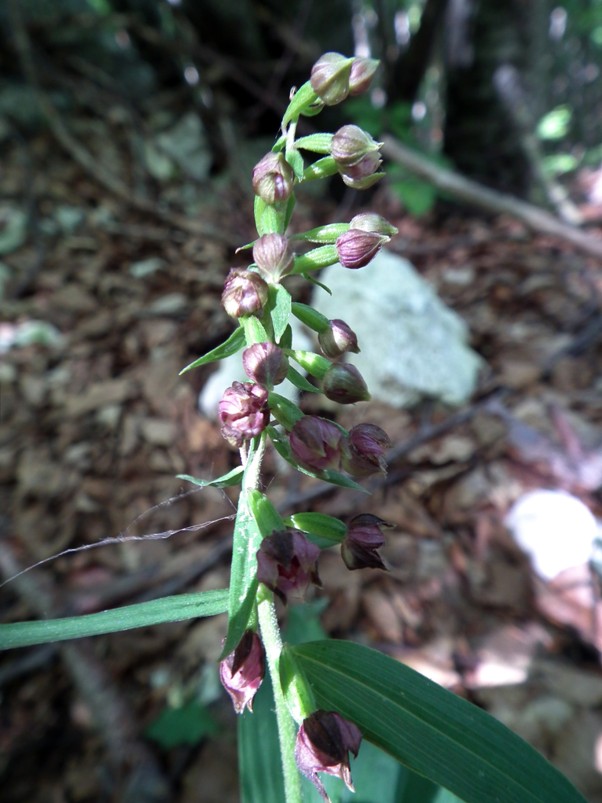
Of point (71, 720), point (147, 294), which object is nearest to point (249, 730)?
point (71, 720)

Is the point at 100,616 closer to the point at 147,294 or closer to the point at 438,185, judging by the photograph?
the point at 147,294

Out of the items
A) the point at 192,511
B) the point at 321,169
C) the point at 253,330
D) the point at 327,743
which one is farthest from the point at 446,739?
the point at 192,511

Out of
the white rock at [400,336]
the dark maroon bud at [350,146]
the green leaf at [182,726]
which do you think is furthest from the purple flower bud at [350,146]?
the white rock at [400,336]

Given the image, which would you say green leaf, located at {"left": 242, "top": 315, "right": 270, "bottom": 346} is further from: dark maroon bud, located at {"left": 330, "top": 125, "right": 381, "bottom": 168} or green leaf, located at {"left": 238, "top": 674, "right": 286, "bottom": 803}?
green leaf, located at {"left": 238, "top": 674, "right": 286, "bottom": 803}

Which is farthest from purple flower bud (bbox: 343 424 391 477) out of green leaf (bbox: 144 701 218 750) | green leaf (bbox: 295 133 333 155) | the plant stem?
green leaf (bbox: 144 701 218 750)

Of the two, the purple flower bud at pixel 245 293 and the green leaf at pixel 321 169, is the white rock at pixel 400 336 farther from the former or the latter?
the purple flower bud at pixel 245 293

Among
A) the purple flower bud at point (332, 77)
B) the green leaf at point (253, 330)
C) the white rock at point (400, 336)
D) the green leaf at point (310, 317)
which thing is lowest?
the green leaf at point (253, 330)

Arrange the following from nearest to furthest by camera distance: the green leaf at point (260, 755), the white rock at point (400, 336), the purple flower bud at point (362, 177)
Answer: the purple flower bud at point (362, 177) < the green leaf at point (260, 755) < the white rock at point (400, 336)
